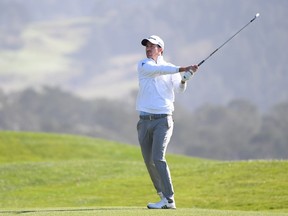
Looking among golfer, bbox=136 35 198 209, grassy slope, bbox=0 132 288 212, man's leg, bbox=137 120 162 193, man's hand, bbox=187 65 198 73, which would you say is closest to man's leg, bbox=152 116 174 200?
golfer, bbox=136 35 198 209

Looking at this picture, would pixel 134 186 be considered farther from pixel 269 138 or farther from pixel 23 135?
pixel 269 138

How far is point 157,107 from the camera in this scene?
15.8 m

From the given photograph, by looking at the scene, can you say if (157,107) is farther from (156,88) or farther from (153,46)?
(153,46)

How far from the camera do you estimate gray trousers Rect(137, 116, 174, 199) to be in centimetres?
1566

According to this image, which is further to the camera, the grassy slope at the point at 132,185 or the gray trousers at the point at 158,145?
the grassy slope at the point at 132,185

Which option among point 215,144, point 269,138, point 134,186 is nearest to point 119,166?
point 134,186

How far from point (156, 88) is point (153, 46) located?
795 millimetres

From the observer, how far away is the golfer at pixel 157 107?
15.7 metres

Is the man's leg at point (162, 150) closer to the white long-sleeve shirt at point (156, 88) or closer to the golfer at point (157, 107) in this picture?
the golfer at point (157, 107)

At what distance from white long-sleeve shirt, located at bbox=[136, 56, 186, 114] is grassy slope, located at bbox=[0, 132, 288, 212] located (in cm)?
651

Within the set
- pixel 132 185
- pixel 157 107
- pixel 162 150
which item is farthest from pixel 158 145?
pixel 132 185

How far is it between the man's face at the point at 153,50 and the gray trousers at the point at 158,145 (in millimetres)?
1194

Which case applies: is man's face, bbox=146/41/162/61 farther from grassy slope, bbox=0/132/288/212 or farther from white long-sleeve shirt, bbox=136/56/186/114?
grassy slope, bbox=0/132/288/212

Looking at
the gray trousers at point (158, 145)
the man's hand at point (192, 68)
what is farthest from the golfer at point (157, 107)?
the man's hand at point (192, 68)
